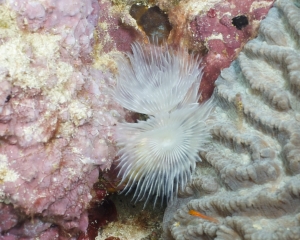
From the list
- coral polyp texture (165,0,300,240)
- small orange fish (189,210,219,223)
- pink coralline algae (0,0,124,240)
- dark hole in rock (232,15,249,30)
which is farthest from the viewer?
dark hole in rock (232,15,249,30)

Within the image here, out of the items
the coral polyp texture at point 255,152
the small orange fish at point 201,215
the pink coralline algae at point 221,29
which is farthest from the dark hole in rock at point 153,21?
the small orange fish at point 201,215

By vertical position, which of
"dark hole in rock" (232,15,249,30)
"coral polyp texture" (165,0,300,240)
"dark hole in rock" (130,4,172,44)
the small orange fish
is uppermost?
"dark hole in rock" (232,15,249,30)

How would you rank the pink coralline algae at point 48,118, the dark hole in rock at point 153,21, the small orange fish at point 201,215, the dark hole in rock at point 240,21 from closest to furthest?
the pink coralline algae at point 48,118, the small orange fish at point 201,215, the dark hole in rock at point 240,21, the dark hole in rock at point 153,21

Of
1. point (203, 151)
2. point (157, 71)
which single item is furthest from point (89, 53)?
point (203, 151)

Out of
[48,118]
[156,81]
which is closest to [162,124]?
[156,81]

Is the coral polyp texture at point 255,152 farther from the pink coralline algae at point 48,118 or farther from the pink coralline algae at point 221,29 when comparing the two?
the pink coralline algae at point 48,118

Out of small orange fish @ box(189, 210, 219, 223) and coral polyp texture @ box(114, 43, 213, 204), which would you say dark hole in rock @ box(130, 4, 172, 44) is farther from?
small orange fish @ box(189, 210, 219, 223)

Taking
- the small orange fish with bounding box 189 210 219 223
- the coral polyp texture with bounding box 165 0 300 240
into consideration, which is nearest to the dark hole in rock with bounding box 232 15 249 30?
the coral polyp texture with bounding box 165 0 300 240
